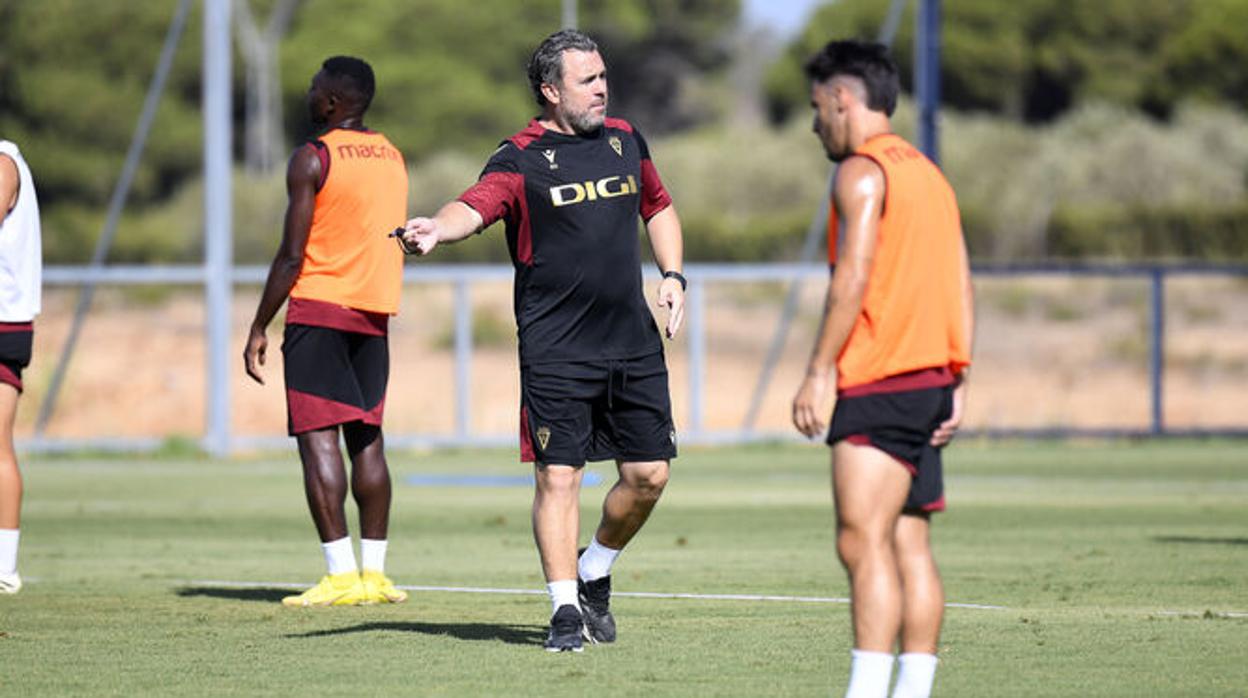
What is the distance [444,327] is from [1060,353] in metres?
11.1

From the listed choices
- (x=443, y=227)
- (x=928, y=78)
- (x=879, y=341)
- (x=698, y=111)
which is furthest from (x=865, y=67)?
(x=698, y=111)

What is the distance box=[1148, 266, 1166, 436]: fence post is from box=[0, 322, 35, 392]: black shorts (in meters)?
18.9

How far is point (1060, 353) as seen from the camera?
122 feet

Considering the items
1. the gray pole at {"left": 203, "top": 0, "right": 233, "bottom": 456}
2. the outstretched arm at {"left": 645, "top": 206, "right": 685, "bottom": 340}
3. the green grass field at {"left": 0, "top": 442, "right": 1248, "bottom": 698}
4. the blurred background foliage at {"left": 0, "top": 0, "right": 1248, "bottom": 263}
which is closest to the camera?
the green grass field at {"left": 0, "top": 442, "right": 1248, "bottom": 698}

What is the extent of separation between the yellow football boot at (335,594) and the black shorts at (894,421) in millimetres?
4415

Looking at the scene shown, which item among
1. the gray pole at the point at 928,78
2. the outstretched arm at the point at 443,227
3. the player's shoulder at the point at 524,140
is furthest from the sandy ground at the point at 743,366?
the outstretched arm at the point at 443,227

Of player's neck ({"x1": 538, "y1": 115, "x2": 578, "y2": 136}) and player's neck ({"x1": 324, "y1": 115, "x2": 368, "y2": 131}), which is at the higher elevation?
player's neck ({"x1": 324, "y1": 115, "x2": 368, "y2": 131})

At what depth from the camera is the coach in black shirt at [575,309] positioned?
923cm

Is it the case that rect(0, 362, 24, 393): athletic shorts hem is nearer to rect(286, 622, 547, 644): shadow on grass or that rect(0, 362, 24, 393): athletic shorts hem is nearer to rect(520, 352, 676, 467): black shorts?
rect(286, 622, 547, 644): shadow on grass

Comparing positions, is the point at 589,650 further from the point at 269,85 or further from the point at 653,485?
the point at 269,85

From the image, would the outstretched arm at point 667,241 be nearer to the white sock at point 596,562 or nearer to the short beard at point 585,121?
the short beard at point 585,121

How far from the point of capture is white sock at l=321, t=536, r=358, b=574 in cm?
1095

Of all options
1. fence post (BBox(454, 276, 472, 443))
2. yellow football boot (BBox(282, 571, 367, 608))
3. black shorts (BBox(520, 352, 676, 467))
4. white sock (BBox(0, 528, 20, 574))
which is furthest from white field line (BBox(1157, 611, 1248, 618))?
fence post (BBox(454, 276, 472, 443))

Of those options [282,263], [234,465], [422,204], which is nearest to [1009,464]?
[234,465]
